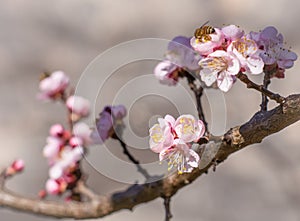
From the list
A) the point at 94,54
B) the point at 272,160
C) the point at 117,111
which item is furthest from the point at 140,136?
the point at 94,54

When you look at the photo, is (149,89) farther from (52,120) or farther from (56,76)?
(52,120)

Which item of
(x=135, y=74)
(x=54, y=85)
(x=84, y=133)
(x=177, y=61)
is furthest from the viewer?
(x=135, y=74)

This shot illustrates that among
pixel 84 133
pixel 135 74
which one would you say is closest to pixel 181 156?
pixel 84 133

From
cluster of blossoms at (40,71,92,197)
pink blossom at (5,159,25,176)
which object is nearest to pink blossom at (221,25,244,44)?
cluster of blossoms at (40,71,92,197)

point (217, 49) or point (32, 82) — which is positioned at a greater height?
point (217, 49)

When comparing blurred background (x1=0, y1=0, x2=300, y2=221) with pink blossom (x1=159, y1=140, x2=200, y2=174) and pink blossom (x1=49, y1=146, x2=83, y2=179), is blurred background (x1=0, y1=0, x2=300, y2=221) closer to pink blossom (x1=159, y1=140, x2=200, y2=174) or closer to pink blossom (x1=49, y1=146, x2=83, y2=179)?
pink blossom (x1=49, y1=146, x2=83, y2=179)

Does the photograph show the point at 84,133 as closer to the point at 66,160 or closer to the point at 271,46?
the point at 66,160
